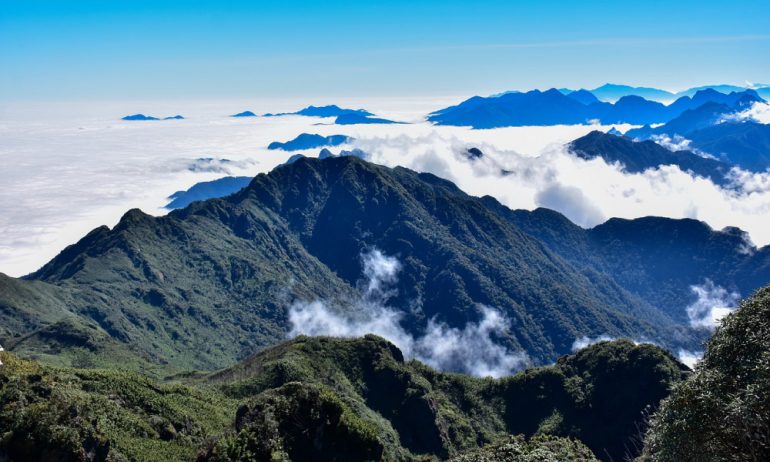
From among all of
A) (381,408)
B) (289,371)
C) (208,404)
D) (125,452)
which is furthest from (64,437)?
(381,408)

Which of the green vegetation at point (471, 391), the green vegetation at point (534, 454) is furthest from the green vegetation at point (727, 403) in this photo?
the green vegetation at point (471, 391)

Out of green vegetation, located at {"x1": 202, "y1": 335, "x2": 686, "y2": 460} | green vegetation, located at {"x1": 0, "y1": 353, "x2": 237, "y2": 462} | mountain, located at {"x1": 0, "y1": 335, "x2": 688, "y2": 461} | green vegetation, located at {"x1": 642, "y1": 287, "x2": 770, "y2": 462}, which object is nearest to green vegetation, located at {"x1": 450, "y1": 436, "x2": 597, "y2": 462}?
mountain, located at {"x1": 0, "y1": 335, "x2": 688, "y2": 461}

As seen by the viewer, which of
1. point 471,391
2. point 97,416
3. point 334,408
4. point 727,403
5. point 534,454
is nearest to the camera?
point 727,403

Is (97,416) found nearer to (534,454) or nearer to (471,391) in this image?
(534,454)

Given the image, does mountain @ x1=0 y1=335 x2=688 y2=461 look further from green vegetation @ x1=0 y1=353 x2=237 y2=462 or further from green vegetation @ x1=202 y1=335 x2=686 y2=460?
green vegetation @ x1=202 y1=335 x2=686 y2=460

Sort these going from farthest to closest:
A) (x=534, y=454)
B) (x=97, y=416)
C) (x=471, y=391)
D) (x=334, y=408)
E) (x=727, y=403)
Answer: (x=471, y=391) < (x=334, y=408) < (x=97, y=416) < (x=534, y=454) < (x=727, y=403)

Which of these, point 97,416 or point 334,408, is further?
point 334,408

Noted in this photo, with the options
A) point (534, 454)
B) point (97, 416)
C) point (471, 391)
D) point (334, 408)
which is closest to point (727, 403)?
point (534, 454)
